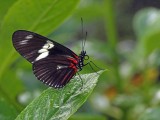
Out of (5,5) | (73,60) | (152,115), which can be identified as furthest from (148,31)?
(5,5)

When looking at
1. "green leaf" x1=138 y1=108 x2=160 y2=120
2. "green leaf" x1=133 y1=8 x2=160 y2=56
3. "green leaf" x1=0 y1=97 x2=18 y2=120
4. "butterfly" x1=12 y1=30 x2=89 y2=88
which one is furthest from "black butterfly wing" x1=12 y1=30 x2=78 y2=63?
"green leaf" x1=133 y1=8 x2=160 y2=56

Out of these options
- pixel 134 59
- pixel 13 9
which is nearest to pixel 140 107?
pixel 134 59

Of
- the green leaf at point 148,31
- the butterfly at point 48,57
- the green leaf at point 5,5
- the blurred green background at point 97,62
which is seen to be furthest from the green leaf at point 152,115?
the green leaf at point 5,5

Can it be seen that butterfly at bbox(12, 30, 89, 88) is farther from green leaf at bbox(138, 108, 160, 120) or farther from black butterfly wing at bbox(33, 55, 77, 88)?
green leaf at bbox(138, 108, 160, 120)

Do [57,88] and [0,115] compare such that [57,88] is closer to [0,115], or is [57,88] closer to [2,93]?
[0,115]

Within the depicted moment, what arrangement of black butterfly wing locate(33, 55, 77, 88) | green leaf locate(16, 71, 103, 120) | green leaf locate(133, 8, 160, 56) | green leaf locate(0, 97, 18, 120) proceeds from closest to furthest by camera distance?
1. green leaf locate(16, 71, 103, 120)
2. green leaf locate(0, 97, 18, 120)
3. black butterfly wing locate(33, 55, 77, 88)
4. green leaf locate(133, 8, 160, 56)
